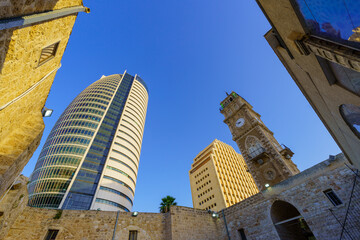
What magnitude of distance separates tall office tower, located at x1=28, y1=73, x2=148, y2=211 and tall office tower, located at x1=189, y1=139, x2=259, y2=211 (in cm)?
2349

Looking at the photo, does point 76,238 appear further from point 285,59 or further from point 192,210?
point 285,59

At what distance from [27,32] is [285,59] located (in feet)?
28.8

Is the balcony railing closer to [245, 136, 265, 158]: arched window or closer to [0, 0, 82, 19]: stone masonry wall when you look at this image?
[245, 136, 265, 158]: arched window

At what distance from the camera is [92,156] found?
4425 cm

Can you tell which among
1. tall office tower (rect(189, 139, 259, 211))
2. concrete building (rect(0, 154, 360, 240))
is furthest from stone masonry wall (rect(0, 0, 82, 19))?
tall office tower (rect(189, 139, 259, 211))

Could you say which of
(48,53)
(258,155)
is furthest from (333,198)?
(48,53)

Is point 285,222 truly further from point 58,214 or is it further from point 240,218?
point 58,214

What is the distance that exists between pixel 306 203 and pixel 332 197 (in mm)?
1549

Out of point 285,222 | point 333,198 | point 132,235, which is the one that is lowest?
point 285,222

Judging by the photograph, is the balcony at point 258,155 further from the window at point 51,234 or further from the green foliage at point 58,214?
the window at point 51,234

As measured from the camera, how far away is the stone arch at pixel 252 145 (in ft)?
72.9

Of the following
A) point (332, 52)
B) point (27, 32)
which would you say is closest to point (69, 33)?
point (27, 32)

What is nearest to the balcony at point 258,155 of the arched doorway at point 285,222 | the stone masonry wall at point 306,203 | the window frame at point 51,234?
the arched doorway at point 285,222

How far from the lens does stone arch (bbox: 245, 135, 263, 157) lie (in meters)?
22.2
